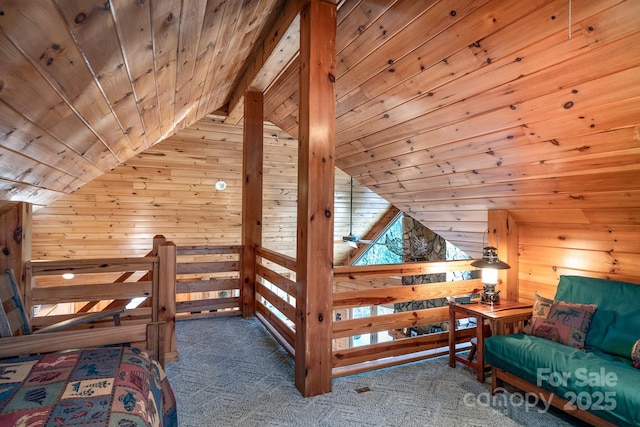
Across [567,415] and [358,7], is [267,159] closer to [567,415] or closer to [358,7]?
[358,7]

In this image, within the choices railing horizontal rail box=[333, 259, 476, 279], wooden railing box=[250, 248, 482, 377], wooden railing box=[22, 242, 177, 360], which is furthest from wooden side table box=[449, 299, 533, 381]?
wooden railing box=[22, 242, 177, 360]

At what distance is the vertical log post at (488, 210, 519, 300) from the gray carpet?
0.85 metres

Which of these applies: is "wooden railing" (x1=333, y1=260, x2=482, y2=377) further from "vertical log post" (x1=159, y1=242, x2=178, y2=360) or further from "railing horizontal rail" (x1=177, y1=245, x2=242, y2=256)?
"railing horizontal rail" (x1=177, y1=245, x2=242, y2=256)

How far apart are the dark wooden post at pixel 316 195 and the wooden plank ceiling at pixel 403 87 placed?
335mm

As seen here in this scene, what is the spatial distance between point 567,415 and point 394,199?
2.44 m

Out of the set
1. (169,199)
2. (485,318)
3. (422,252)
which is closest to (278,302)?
(485,318)

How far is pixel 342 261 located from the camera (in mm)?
7434

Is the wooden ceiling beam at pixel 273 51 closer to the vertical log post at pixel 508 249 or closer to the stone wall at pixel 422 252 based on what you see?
the vertical log post at pixel 508 249

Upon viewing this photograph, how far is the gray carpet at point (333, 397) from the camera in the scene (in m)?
1.97

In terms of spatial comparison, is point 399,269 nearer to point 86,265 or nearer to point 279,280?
point 279,280

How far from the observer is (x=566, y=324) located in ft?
7.35

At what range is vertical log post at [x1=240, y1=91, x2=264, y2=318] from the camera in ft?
12.8

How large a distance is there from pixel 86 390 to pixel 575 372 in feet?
7.44

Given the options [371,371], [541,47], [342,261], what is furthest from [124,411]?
[342,261]
